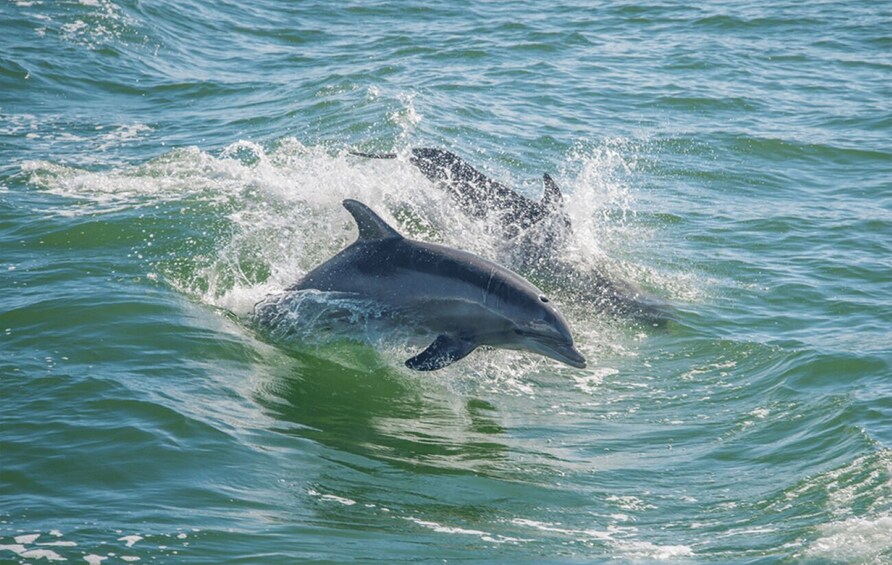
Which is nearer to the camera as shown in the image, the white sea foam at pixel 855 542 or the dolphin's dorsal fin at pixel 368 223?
the white sea foam at pixel 855 542

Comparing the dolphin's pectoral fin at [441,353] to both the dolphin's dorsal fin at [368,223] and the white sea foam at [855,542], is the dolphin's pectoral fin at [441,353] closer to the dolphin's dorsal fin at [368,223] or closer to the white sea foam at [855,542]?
the dolphin's dorsal fin at [368,223]

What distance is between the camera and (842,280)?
1452 cm

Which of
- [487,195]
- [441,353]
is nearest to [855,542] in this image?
[441,353]

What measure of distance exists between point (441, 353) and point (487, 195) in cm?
455

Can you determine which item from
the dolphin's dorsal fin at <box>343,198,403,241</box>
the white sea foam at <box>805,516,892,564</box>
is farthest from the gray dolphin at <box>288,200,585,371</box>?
the white sea foam at <box>805,516,892,564</box>

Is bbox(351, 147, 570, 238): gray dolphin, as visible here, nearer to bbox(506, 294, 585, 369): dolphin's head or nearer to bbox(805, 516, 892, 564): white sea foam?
bbox(506, 294, 585, 369): dolphin's head

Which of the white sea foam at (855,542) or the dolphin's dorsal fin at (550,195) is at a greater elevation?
the dolphin's dorsal fin at (550,195)

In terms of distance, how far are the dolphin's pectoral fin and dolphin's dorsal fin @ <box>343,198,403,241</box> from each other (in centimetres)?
108

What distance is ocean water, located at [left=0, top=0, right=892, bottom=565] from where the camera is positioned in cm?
848

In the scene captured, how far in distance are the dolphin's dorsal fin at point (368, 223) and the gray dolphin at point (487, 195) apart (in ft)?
12.3

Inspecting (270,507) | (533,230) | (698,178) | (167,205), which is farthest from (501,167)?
(270,507)

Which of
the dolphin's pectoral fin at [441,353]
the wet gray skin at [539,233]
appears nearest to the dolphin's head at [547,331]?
the dolphin's pectoral fin at [441,353]

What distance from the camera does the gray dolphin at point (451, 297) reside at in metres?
10.8

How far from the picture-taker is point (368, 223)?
35.9ft
